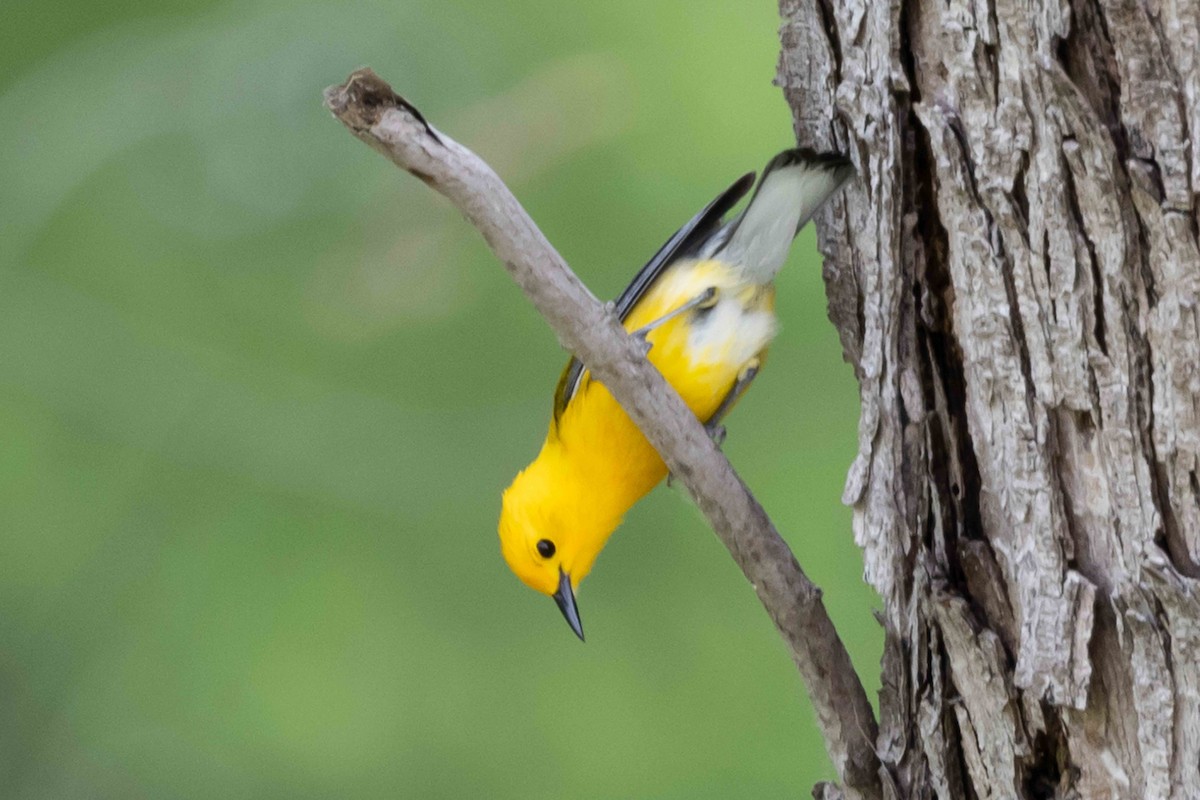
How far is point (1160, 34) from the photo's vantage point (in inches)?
34.2

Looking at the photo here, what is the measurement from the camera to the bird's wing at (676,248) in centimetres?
159

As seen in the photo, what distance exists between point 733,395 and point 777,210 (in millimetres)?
383

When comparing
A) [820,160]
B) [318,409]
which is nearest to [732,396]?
[820,160]

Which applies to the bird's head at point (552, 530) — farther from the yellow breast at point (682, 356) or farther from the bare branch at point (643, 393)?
the bare branch at point (643, 393)

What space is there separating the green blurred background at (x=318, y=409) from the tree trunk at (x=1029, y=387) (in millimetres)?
1387

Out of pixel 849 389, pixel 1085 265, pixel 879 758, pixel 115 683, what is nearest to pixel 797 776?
pixel 849 389

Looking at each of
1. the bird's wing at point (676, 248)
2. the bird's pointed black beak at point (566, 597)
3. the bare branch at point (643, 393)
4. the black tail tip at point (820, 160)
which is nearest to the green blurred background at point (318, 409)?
the bird's pointed black beak at point (566, 597)

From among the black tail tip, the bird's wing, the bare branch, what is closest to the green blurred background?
the bird's wing

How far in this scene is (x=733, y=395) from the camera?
1.80m

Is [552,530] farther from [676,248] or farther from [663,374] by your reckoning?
[676,248]

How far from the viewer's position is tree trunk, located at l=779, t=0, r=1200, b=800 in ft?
2.95

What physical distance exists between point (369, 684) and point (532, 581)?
0.83m

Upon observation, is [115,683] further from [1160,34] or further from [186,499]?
[1160,34]

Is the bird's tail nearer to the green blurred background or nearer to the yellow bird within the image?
the yellow bird
